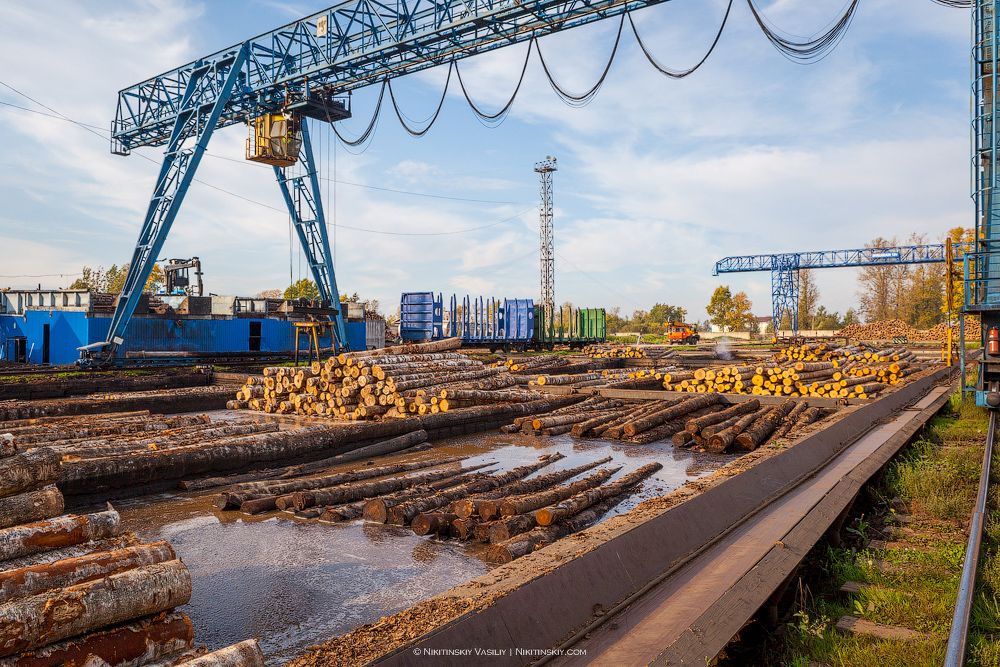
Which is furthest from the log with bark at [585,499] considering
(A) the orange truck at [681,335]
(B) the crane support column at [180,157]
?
(A) the orange truck at [681,335]

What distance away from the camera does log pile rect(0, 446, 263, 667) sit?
2.42 metres

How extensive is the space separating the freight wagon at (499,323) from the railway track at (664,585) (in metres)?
25.3

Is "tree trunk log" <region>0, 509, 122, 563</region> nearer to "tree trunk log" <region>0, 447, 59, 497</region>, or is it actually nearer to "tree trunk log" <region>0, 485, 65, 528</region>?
"tree trunk log" <region>0, 485, 65, 528</region>

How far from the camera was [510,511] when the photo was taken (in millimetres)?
5469

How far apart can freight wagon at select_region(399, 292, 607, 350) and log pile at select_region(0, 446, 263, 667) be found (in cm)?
2695

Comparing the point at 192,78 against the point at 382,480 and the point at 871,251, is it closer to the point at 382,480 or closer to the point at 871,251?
the point at 382,480

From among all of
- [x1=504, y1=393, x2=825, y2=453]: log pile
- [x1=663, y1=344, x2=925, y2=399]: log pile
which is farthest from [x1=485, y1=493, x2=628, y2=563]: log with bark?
[x1=663, y1=344, x2=925, y2=399]: log pile

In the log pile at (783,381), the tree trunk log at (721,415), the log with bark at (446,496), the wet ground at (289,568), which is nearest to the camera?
the wet ground at (289,568)

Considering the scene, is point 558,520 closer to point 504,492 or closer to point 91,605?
point 504,492

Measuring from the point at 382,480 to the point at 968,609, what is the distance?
5.11 m

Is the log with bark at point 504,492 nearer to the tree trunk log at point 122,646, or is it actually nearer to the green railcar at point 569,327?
the tree trunk log at point 122,646

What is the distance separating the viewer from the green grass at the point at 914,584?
3334 mm

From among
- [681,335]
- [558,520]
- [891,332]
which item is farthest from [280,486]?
[891,332]

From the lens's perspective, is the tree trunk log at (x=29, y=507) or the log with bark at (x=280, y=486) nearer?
the tree trunk log at (x=29, y=507)
